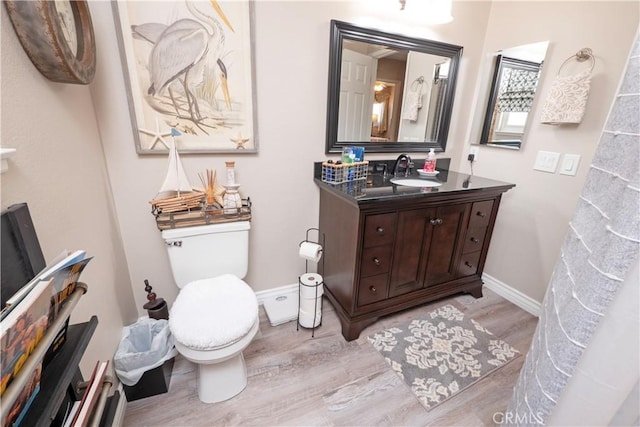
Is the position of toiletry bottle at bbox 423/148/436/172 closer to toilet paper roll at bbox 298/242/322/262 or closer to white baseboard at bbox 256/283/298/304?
toilet paper roll at bbox 298/242/322/262

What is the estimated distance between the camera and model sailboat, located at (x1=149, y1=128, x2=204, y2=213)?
1.35 m

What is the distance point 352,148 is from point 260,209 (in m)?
0.71

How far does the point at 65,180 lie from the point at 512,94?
2.52 meters

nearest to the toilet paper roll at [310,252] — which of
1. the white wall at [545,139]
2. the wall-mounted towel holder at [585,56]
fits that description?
the white wall at [545,139]

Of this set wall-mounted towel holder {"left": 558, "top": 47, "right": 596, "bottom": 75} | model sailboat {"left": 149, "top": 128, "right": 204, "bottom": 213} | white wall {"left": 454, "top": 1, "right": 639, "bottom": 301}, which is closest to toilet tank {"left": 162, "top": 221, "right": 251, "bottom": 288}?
model sailboat {"left": 149, "top": 128, "right": 204, "bottom": 213}

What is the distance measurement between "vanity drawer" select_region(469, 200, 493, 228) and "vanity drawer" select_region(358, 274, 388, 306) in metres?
0.72

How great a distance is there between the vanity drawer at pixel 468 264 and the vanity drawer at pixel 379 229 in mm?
733

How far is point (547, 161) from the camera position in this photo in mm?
1736

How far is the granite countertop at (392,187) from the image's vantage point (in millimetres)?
1408

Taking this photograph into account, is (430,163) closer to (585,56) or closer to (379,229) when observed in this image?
(379,229)

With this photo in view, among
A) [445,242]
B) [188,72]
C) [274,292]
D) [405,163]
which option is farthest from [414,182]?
[188,72]

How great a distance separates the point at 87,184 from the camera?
45.3 inches

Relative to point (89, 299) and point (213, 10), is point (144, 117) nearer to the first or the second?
point (213, 10)

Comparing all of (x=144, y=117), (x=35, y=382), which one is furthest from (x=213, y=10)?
(x=35, y=382)
